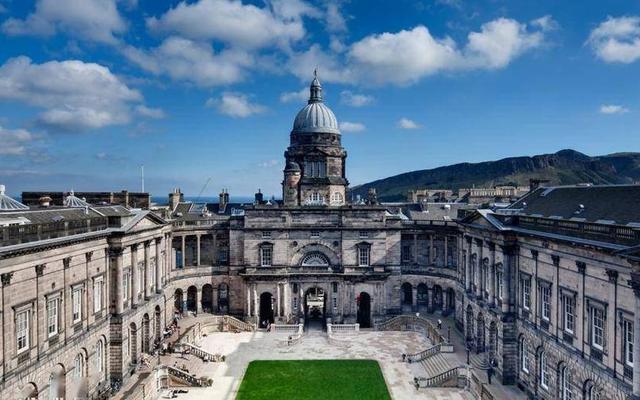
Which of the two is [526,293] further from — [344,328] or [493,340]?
[344,328]

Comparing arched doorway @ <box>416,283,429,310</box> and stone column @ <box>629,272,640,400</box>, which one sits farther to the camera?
arched doorway @ <box>416,283,429,310</box>

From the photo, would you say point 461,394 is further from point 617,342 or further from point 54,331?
point 54,331

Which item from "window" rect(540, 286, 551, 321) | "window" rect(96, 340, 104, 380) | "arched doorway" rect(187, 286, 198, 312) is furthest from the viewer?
"arched doorway" rect(187, 286, 198, 312)

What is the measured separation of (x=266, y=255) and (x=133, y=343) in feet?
66.1

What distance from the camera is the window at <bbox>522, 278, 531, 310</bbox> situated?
36469 millimetres

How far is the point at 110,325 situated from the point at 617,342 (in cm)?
3318

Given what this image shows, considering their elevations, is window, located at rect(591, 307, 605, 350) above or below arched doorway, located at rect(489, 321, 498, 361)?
above

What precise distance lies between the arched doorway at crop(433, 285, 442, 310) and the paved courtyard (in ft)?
24.6

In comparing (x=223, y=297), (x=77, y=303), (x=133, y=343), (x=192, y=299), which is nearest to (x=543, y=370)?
(x=77, y=303)

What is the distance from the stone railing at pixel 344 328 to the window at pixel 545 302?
2501 centimetres

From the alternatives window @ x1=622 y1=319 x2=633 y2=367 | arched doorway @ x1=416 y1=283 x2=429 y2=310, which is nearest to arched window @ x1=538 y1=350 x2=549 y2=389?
window @ x1=622 y1=319 x2=633 y2=367

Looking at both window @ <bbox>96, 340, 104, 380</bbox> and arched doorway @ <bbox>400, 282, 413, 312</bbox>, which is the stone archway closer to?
arched doorway @ <bbox>400, 282, 413, 312</bbox>

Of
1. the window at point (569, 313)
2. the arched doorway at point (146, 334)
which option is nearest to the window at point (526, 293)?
the window at point (569, 313)

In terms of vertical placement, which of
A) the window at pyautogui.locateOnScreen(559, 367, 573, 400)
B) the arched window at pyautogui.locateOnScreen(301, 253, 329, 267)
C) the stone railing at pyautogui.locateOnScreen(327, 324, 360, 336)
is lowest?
the stone railing at pyautogui.locateOnScreen(327, 324, 360, 336)
